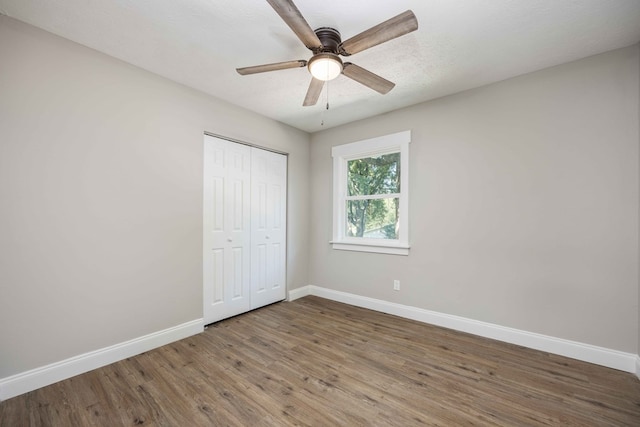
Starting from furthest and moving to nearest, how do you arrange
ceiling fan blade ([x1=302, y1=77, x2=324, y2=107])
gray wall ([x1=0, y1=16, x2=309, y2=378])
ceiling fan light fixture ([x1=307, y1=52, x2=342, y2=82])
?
ceiling fan blade ([x1=302, y1=77, x2=324, y2=107]) → gray wall ([x1=0, y1=16, x2=309, y2=378]) → ceiling fan light fixture ([x1=307, y1=52, x2=342, y2=82])

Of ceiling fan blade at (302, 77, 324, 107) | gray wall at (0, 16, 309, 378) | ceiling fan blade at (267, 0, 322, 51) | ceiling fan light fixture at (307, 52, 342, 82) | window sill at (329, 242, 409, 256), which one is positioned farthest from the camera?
window sill at (329, 242, 409, 256)

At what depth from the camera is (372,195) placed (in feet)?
12.1

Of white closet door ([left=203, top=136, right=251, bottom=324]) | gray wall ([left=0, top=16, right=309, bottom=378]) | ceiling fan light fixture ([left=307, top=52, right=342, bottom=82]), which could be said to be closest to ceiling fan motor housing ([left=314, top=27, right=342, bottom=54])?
ceiling fan light fixture ([left=307, top=52, right=342, bottom=82])

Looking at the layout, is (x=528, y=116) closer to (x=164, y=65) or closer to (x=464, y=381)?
(x=464, y=381)

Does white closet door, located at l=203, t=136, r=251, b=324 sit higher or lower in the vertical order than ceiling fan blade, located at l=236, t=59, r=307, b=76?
lower

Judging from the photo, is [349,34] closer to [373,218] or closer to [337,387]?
[373,218]

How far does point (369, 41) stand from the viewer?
65.4 inches

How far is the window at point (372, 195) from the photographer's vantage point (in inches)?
132

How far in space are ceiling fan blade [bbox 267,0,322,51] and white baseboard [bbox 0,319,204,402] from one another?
2.81 metres

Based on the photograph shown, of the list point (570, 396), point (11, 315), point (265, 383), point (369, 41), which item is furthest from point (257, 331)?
point (369, 41)

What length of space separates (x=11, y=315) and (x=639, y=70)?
4.99m

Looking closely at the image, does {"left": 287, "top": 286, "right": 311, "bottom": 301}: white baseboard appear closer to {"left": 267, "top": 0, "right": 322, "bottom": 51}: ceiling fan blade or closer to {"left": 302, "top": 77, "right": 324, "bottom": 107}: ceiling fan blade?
{"left": 302, "top": 77, "right": 324, "bottom": 107}: ceiling fan blade

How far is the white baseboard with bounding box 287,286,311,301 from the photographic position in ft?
13.0

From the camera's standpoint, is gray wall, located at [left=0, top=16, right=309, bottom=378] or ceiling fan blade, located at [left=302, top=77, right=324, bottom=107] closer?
gray wall, located at [left=0, top=16, right=309, bottom=378]
